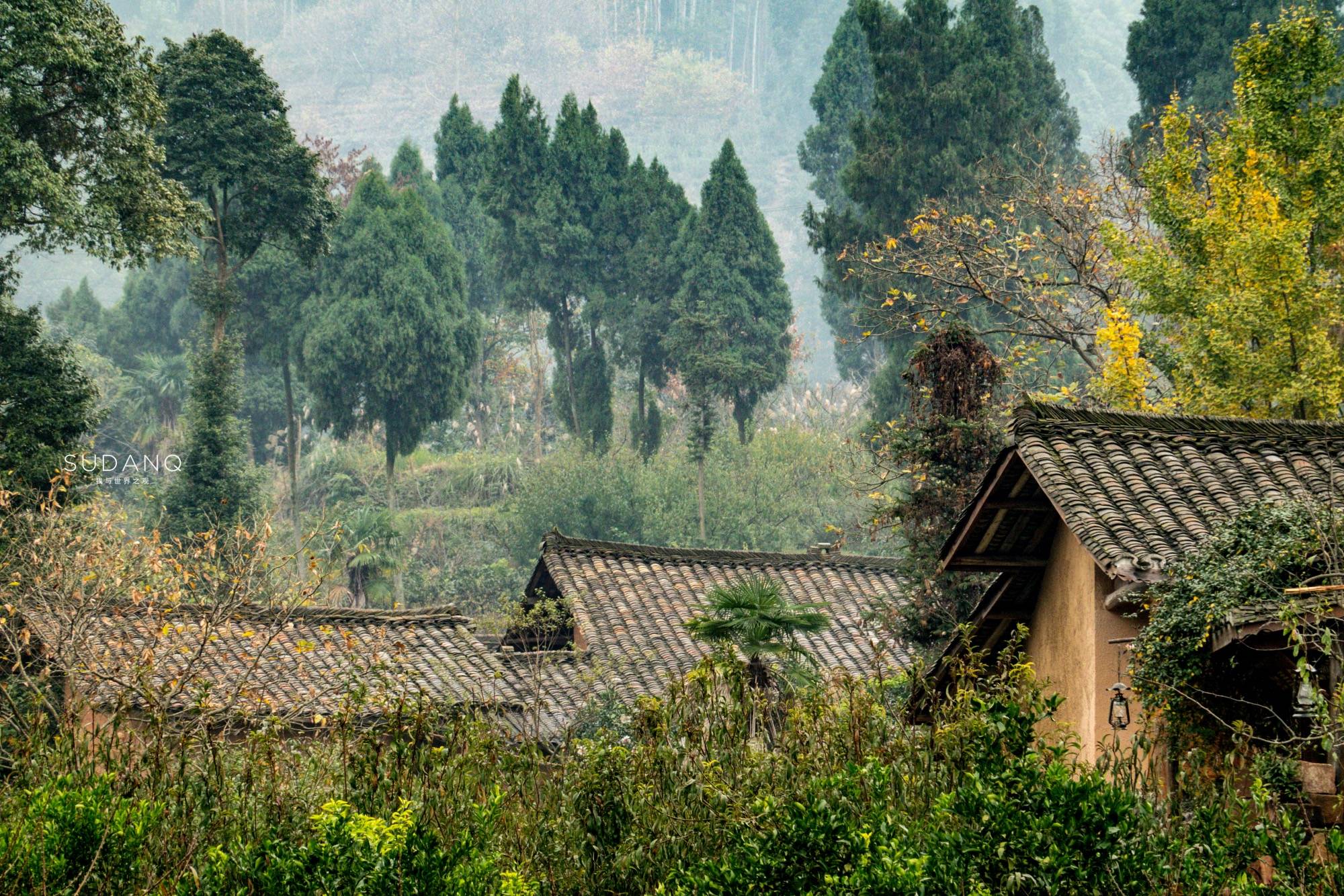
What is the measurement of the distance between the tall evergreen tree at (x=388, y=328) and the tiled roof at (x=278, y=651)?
69.4 ft

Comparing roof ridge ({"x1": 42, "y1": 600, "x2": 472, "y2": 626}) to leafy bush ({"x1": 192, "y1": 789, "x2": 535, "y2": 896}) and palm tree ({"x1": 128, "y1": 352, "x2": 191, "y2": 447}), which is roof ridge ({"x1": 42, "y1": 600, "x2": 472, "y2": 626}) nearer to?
leafy bush ({"x1": 192, "y1": 789, "x2": 535, "y2": 896})

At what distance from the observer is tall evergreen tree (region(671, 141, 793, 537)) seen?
44594 mm

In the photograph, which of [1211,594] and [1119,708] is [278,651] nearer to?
[1119,708]

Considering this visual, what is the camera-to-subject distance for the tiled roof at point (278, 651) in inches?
A: 632

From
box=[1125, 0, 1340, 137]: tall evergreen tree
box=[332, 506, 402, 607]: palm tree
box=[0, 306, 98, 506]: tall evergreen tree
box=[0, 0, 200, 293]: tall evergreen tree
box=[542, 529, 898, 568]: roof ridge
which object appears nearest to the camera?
box=[0, 306, 98, 506]: tall evergreen tree

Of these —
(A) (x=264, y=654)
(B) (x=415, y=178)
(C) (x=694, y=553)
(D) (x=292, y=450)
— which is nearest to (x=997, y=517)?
(A) (x=264, y=654)

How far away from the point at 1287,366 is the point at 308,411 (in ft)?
148

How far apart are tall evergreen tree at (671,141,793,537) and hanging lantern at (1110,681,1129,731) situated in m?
32.4

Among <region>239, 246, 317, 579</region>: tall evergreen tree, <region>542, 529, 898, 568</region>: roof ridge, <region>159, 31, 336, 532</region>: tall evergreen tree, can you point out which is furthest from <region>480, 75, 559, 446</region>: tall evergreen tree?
<region>542, 529, 898, 568</region>: roof ridge

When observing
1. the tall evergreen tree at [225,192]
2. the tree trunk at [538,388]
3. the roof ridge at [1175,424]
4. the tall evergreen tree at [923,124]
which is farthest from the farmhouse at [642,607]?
the tree trunk at [538,388]

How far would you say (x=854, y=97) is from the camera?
52.5 meters

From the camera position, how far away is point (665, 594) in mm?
24953

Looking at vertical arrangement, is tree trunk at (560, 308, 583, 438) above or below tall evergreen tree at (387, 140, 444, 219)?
below

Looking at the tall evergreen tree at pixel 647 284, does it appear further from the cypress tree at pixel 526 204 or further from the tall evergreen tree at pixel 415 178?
the tall evergreen tree at pixel 415 178
